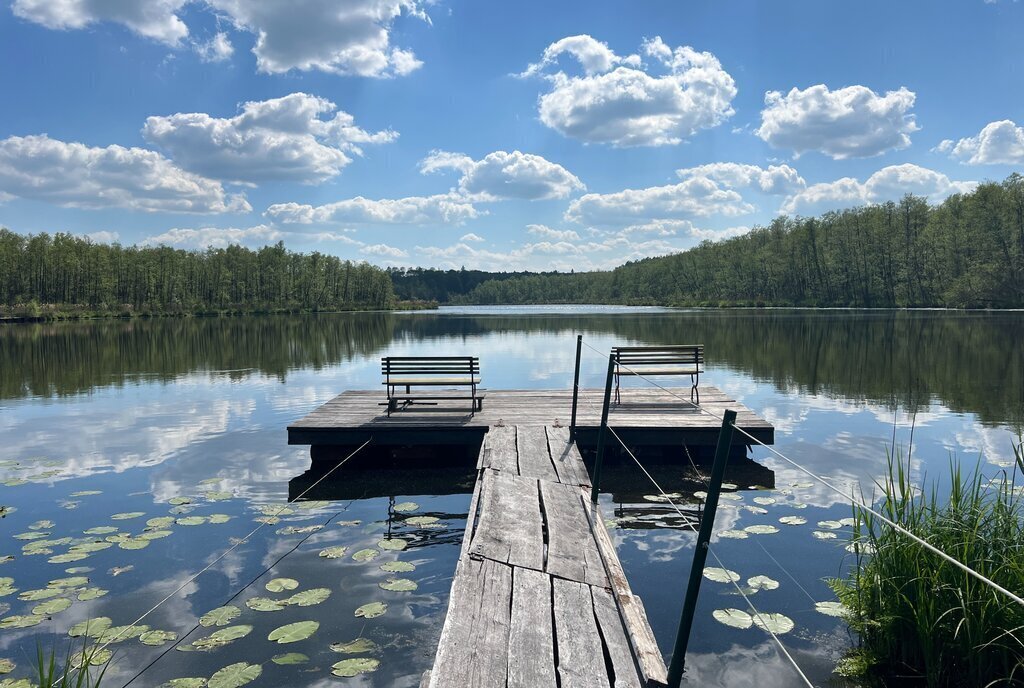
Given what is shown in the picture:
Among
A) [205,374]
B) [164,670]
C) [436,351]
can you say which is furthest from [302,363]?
[164,670]

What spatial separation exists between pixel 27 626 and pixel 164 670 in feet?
6.24

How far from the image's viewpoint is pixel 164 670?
5367mm

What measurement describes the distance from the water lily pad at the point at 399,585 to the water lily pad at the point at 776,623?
142 inches

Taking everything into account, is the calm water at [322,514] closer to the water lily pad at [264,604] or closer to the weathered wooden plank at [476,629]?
the water lily pad at [264,604]

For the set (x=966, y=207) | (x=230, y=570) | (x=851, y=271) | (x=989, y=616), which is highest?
(x=966, y=207)

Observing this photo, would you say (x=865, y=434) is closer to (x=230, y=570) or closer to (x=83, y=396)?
(x=230, y=570)

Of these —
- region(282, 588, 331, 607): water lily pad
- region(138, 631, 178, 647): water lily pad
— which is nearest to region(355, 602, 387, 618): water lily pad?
region(282, 588, 331, 607): water lily pad

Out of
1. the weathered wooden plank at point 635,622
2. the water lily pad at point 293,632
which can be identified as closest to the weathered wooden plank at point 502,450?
the weathered wooden plank at point 635,622

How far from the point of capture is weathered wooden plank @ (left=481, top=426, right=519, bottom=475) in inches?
345

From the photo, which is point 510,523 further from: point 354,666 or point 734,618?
point 734,618

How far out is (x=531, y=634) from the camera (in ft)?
14.3

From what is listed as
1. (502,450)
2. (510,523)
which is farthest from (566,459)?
(510,523)

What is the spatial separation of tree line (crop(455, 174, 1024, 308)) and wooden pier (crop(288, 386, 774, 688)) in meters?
82.8

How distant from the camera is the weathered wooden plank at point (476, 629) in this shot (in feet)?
12.5
